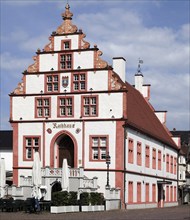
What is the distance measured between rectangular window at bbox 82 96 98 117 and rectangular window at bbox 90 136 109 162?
6.92 feet

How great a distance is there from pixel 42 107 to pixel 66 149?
4.30 meters

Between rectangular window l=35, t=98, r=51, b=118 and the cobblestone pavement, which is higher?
rectangular window l=35, t=98, r=51, b=118

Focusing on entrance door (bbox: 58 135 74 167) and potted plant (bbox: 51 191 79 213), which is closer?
potted plant (bbox: 51 191 79 213)

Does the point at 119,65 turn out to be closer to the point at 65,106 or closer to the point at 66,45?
the point at 66,45

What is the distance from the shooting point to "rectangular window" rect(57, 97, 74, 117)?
5219cm

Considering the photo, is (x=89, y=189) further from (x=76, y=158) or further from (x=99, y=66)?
(x=99, y=66)

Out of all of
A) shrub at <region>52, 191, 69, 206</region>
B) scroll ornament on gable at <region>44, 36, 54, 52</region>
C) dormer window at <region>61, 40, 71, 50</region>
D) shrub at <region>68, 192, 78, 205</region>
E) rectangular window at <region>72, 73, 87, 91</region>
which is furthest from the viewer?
scroll ornament on gable at <region>44, 36, 54, 52</region>

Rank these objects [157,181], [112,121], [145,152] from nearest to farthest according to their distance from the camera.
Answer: [112,121] → [145,152] → [157,181]

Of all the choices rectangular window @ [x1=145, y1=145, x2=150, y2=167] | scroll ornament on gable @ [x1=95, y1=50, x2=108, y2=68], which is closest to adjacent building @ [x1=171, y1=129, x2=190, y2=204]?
rectangular window @ [x1=145, y1=145, x2=150, y2=167]

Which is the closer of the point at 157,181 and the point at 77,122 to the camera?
the point at 77,122

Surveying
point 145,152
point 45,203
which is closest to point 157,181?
point 145,152

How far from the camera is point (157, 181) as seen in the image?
62.8m

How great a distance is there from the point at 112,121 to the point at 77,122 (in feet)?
10.5

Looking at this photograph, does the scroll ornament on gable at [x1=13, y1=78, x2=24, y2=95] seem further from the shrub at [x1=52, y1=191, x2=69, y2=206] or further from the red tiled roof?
the shrub at [x1=52, y1=191, x2=69, y2=206]
